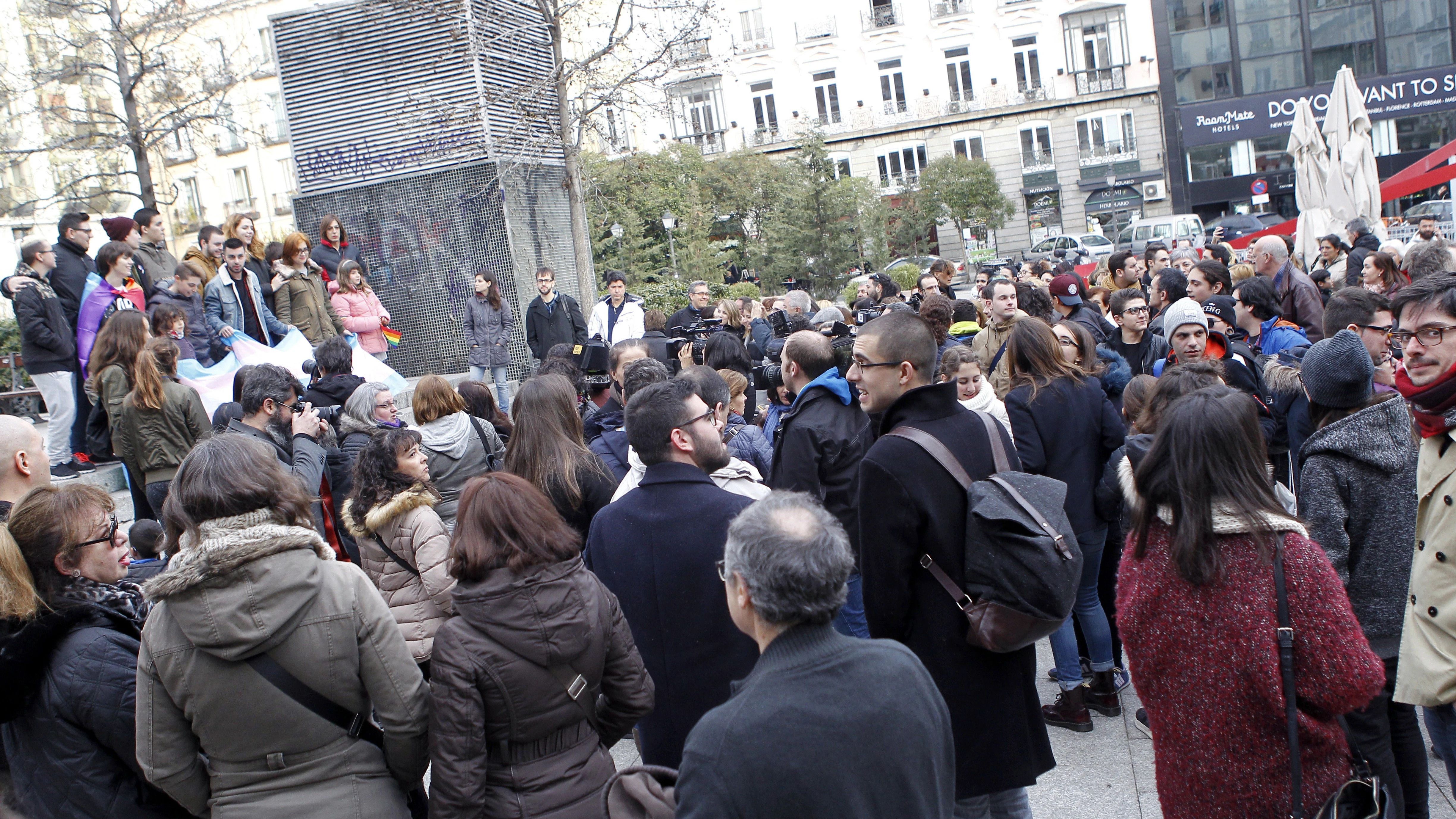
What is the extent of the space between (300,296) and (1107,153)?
38695mm

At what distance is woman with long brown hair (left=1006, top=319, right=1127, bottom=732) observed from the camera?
434 cm

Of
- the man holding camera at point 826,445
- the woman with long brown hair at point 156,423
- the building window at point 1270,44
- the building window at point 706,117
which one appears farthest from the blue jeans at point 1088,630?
the building window at point 1270,44

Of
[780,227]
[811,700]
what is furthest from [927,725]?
[780,227]

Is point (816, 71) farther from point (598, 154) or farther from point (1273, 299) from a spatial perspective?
point (1273, 299)

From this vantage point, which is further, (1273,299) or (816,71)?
(816,71)

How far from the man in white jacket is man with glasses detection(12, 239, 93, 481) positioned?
4.43 m

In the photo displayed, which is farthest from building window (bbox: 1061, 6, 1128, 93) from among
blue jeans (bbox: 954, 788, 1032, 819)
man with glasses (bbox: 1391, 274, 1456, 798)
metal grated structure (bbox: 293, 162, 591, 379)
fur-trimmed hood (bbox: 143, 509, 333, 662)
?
fur-trimmed hood (bbox: 143, 509, 333, 662)

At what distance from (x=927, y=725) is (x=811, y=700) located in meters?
0.26

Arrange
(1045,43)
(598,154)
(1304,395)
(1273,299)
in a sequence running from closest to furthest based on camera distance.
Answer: (1304,395) < (1273,299) < (598,154) < (1045,43)

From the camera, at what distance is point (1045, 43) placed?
40750mm

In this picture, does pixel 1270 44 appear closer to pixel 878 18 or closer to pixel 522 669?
pixel 878 18

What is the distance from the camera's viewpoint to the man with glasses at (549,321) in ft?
35.2

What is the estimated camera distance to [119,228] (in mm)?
7871

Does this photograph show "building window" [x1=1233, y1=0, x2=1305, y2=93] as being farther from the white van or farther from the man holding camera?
the man holding camera
